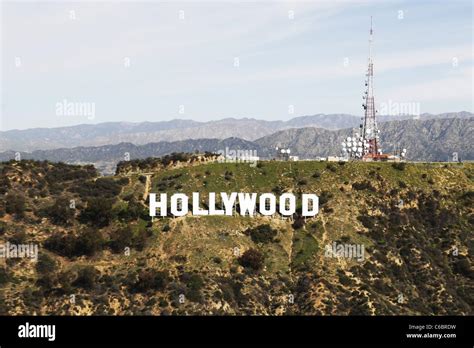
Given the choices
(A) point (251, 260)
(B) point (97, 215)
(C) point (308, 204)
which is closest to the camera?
(A) point (251, 260)

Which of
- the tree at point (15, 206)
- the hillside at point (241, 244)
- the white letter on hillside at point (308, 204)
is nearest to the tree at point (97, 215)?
the hillside at point (241, 244)

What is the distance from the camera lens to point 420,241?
102m

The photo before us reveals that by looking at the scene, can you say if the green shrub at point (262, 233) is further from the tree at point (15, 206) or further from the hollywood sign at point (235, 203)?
the tree at point (15, 206)

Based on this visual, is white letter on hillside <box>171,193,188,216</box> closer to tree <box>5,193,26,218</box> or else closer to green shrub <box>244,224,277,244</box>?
green shrub <box>244,224,277,244</box>

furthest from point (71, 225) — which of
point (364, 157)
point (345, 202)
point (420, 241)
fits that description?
point (364, 157)

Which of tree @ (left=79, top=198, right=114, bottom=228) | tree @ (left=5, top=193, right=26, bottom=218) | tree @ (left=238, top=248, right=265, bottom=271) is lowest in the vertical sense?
tree @ (left=238, top=248, right=265, bottom=271)

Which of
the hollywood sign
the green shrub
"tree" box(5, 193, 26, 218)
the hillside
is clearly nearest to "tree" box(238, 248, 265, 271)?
the hillside

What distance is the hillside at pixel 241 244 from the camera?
8012cm

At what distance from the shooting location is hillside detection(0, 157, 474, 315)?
80125 millimetres

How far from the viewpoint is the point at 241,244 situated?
312ft

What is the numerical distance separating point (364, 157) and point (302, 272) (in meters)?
58.5

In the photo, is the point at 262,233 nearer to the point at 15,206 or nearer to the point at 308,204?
the point at 308,204

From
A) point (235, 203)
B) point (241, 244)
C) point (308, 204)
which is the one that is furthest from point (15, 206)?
point (308, 204)
